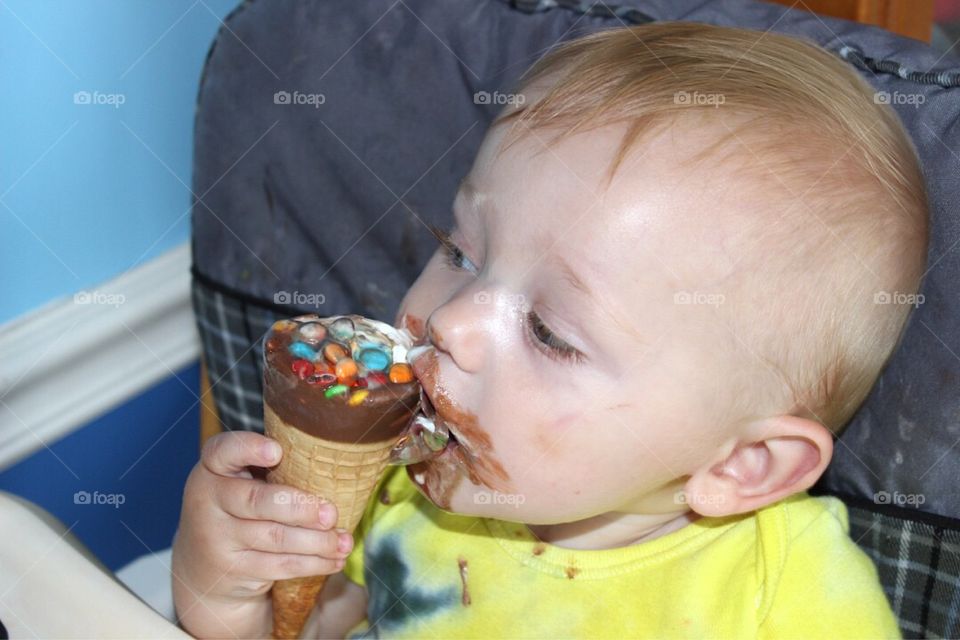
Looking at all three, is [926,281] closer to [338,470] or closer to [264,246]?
[338,470]

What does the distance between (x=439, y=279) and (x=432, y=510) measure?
0.27 meters

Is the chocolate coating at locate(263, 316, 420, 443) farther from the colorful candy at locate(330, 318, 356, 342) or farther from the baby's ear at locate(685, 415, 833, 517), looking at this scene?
the baby's ear at locate(685, 415, 833, 517)

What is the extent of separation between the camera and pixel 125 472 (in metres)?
1.51

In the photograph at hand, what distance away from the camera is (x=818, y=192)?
856 mm

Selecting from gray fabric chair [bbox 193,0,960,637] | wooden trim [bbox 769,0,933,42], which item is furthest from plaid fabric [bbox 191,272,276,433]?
wooden trim [bbox 769,0,933,42]

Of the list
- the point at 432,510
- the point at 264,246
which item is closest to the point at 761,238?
the point at 432,510

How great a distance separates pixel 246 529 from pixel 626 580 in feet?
1.05

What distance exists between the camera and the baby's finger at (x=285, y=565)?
932 mm

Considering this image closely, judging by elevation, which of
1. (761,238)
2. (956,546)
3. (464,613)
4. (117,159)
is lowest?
(464,613)

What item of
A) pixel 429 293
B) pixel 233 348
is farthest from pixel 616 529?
pixel 233 348

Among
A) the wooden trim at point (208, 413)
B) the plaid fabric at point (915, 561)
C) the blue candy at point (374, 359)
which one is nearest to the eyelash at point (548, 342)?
the blue candy at point (374, 359)

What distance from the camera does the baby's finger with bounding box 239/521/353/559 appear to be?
92 cm

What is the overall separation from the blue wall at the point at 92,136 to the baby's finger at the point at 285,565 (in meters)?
0.58

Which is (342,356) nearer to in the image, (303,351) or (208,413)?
(303,351)
